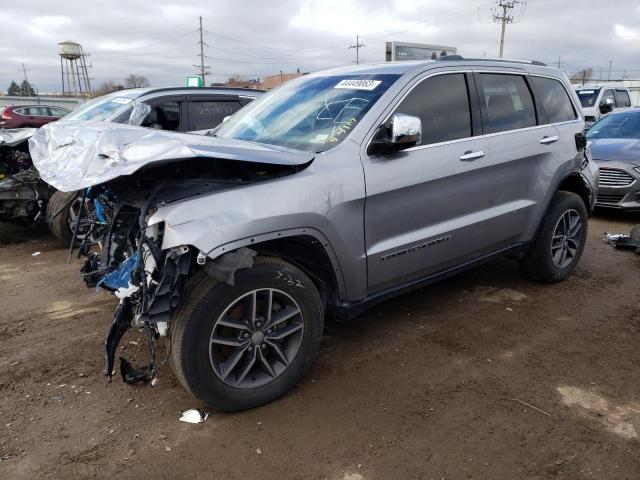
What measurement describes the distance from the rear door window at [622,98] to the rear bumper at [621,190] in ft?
34.0

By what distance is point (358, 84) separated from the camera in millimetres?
3598

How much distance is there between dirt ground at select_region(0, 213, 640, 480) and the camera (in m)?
2.55

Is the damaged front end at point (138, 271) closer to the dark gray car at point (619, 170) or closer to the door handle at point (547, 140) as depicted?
the door handle at point (547, 140)

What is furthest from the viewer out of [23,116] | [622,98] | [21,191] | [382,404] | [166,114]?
[23,116]

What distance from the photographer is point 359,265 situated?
127 inches

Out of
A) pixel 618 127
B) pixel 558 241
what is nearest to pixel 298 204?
pixel 558 241

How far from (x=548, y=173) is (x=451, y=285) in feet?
4.34

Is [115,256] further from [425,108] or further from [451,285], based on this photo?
[451,285]

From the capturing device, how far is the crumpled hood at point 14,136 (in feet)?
20.0

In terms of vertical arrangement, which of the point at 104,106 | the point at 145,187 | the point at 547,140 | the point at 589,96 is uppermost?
the point at 589,96

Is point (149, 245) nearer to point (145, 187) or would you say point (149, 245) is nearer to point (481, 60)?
point (145, 187)

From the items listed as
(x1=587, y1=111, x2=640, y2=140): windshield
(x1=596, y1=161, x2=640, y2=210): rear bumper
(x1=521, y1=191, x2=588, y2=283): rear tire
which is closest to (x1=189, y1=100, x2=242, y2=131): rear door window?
(x1=521, y1=191, x2=588, y2=283): rear tire

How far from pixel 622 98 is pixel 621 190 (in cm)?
1104

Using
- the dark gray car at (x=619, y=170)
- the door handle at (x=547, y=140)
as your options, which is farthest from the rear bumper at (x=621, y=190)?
the door handle at (x=547, y=140)
